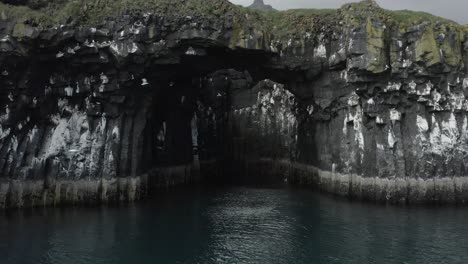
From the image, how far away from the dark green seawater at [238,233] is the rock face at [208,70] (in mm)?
3106

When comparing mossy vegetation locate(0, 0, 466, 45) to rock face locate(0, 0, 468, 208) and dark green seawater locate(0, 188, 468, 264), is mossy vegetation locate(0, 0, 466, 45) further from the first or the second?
dark green seawater locate(0, 188, 468, 264)

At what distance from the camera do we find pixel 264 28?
40.6 m

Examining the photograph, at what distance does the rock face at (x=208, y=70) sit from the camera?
36.5m

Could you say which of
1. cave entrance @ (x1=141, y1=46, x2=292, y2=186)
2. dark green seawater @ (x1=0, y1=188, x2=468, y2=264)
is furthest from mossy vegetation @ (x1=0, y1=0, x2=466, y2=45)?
dark green seawater @ (x1=0, y1=188, x2=468, y2=264)

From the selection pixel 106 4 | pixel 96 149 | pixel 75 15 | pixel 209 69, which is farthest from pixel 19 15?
pixel 209 69

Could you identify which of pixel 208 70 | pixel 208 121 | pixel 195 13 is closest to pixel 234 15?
pixel 195 13

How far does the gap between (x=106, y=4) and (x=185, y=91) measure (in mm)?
14898

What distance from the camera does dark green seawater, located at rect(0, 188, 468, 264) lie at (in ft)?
85.6

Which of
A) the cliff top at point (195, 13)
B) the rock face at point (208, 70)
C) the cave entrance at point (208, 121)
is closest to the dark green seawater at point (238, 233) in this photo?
the rock face at point (208, 70)

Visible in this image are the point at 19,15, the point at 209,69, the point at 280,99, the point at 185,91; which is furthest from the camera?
the point at 280,99

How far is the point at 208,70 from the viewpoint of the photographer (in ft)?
146

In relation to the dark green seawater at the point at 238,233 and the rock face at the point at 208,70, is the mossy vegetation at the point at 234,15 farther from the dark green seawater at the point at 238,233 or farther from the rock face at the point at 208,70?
the dark green seawater at the point at 238,233

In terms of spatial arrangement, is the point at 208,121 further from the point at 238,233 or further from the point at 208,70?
the point at 238,233

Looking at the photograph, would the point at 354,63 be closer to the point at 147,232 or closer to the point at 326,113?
the point at 326,113
